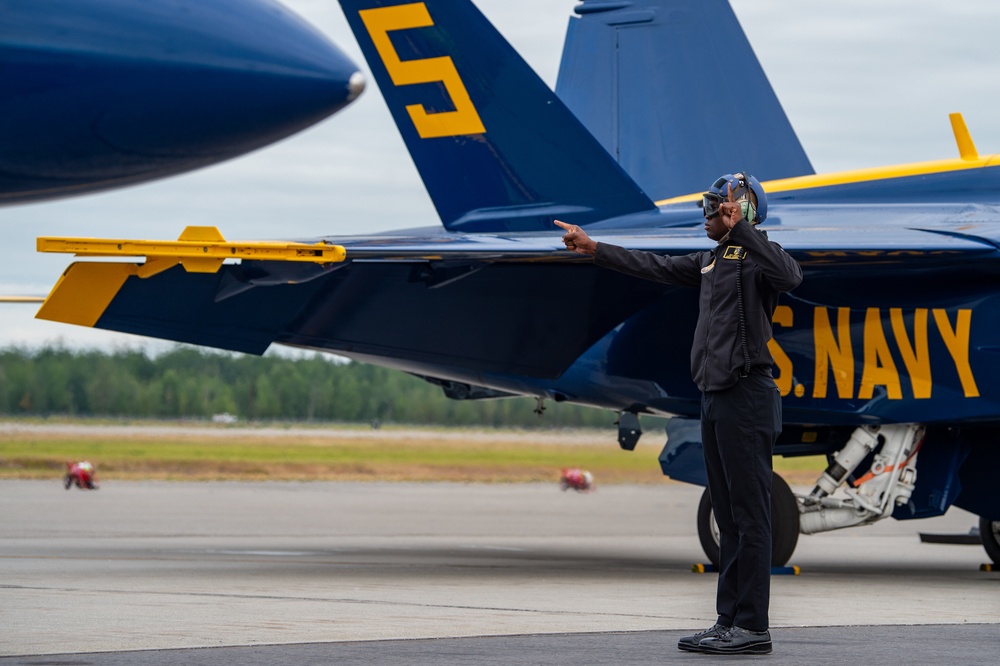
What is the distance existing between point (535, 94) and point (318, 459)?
22079 millimetres

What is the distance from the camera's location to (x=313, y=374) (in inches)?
1072

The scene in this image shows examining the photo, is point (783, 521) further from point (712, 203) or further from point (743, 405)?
point (712, 203)

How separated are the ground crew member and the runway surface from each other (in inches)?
12.4

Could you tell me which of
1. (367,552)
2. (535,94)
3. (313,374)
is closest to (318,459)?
(313,374)

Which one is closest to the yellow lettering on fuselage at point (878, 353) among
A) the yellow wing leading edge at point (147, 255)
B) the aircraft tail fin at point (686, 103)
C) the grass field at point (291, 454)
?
the aircraft tail fin at point (686, 103)

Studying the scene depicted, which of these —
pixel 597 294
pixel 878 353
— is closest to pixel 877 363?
pixel 878 353

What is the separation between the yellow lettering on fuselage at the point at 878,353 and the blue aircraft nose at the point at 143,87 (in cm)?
498

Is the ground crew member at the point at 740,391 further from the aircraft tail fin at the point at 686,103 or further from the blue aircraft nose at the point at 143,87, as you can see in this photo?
the aircraft tail fin at the point at 686,103

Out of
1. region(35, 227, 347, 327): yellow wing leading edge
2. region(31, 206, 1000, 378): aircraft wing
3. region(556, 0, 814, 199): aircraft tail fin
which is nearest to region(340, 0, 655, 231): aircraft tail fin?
region(31, 206, 1000, 378): aircraft wing

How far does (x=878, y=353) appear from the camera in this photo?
28.7ft

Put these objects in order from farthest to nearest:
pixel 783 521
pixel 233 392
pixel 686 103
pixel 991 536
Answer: pixel 233 392, pixel 686 103, pixel 991 536, pixel 783 521

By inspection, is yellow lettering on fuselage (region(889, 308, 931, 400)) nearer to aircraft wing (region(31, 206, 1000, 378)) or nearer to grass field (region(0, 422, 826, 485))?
aircraft wing (region(31, 206, 1000, 378))

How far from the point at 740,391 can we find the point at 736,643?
0.93m

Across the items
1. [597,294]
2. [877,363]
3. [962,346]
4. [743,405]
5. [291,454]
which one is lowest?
[291,454]
